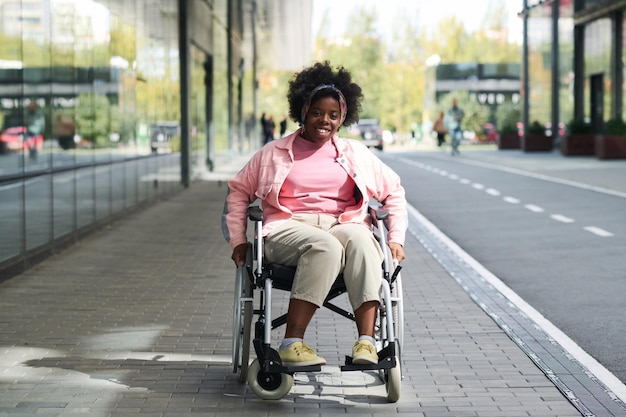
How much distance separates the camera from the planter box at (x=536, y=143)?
147 ft

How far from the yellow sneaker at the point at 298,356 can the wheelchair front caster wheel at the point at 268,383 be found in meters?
0.07

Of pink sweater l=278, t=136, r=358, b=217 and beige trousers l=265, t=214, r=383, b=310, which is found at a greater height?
pink sweater l=278, t=136, r=358, b=217

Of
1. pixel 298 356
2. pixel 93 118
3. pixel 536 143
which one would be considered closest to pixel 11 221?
pixel 93 118

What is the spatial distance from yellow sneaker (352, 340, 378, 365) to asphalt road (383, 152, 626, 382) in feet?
4.82

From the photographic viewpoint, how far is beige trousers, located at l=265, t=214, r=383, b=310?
560 cm

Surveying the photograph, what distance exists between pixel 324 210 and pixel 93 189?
879 centimetres

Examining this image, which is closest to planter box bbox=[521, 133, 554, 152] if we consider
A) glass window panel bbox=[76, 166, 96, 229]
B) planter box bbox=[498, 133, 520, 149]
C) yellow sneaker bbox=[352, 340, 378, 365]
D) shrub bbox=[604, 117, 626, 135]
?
planter box bbox=[498, 133, 520, 149]

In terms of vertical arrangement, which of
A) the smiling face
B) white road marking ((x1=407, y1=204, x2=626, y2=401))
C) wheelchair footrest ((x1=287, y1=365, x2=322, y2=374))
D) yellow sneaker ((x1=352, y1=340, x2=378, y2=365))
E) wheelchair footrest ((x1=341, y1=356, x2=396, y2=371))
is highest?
the smiling face

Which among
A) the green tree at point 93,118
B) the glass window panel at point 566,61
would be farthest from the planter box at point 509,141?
the green tree at point 93,118

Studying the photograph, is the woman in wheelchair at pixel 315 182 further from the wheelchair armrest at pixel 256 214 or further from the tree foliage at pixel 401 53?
the tree foliage at pixel 401 53

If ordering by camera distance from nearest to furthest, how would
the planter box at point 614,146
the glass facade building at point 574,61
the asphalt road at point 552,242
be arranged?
the asphalt road at point 552,242 < the planter box at point 614,146 < the glass facade building at point 574,61

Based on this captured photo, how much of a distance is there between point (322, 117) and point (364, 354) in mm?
1285

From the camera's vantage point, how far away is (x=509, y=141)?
49688 mm

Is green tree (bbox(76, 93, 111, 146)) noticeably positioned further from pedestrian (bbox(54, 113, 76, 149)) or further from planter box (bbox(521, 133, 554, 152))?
planter box (bbox(521, 133, 554, 152))
